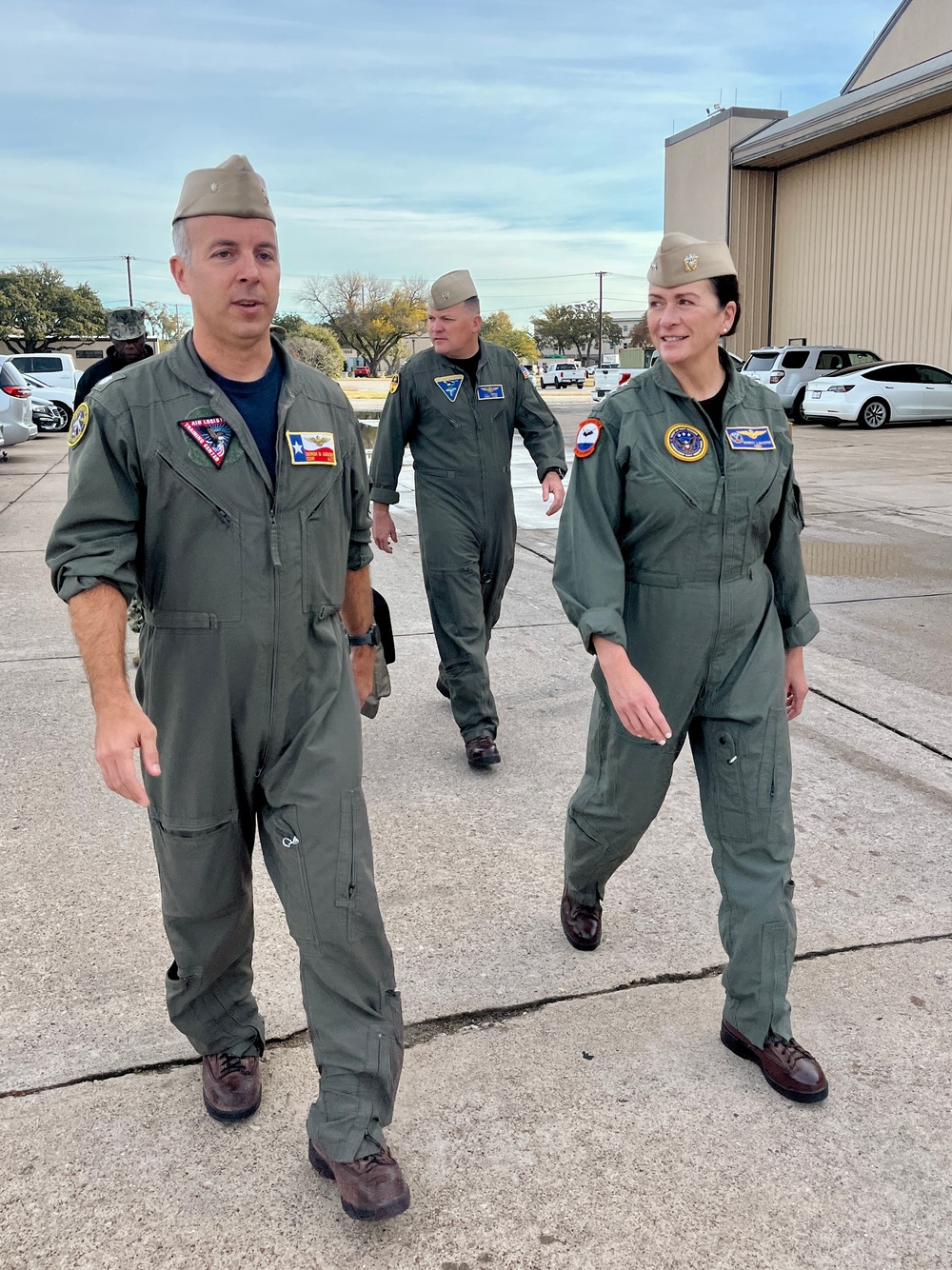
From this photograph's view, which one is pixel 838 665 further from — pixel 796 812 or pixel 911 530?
pixel 911 530

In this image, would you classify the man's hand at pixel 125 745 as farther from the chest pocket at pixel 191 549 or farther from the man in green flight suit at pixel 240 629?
the chest pocket at pixel 191 549

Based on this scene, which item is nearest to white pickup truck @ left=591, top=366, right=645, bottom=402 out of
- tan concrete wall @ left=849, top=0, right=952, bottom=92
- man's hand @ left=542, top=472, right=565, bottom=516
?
tan concrete wall @ left=849, top=0, right=952, bottom=92

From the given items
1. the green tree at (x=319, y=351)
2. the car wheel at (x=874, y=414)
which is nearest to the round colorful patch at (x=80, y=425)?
the car wheel at (x=874, y=414)

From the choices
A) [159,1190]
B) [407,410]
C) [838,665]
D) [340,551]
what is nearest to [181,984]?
[159,1190]

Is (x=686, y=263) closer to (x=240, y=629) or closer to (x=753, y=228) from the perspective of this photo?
(x=240, y=629)

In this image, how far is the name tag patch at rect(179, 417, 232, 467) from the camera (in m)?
2.26

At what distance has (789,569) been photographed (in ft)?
9.71

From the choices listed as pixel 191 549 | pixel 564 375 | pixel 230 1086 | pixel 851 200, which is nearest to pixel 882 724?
pixel 230 1086

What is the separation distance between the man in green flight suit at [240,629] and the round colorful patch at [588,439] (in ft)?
1.90

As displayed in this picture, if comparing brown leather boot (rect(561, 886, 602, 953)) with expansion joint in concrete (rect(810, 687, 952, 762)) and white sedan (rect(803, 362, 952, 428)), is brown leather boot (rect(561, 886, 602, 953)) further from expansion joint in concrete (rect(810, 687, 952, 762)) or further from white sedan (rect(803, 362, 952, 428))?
white sedan (rect(803, 362, 952, 428))

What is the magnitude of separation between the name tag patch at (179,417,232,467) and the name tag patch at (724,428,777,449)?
120 cm

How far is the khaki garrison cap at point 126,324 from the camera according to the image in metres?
6.50

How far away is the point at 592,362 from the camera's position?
102m

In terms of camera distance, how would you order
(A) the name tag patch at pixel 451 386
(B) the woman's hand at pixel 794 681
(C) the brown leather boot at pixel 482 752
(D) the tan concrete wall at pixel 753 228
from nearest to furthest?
(B) the woman's hand at pixel 794 681 → (C) the brown leather boot at pixel 482 752 → (A) the name tag patch at pixel 451 386 → (D) the tan concrete wall at pixel 753 228
